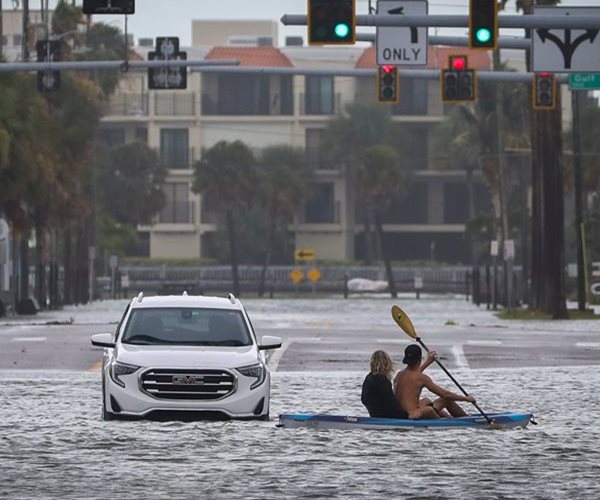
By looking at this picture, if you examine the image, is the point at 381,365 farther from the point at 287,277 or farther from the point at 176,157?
the point at 176,157

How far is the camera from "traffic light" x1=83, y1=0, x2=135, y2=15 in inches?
1261

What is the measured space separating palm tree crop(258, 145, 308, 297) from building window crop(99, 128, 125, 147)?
34.9ft

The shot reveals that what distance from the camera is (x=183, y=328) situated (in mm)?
23438

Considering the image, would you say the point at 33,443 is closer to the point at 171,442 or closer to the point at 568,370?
the point at 171,442

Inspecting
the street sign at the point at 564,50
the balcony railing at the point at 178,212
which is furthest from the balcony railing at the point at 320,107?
the street sign at the point at 564,50

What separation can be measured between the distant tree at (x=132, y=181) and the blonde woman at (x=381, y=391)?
329 ft

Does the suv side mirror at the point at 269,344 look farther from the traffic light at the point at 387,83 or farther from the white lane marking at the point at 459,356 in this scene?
the traffic light at the point at 387,83

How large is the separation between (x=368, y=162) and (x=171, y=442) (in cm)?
10010

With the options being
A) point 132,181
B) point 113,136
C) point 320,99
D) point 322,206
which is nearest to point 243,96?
point 320,99

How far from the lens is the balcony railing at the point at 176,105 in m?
128

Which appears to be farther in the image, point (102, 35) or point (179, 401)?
point (102, 35)

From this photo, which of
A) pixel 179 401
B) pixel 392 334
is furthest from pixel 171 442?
pixel 392 334

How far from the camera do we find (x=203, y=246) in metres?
130

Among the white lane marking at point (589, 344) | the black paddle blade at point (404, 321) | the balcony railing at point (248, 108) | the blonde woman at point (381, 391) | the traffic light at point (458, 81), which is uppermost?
the balcony railing at point (248, 108)
